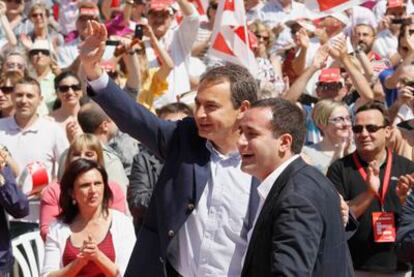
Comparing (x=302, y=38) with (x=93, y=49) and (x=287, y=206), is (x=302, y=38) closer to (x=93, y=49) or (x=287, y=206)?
(x=93, y=49)

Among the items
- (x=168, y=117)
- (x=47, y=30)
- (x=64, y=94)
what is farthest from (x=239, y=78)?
(x=47, y=30)

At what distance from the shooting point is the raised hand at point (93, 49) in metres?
6.20

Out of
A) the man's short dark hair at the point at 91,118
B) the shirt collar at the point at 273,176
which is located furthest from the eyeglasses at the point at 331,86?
the shirt collar at the point at 273,176

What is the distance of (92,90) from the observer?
623cm

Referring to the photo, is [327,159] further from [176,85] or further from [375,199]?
[176,85]

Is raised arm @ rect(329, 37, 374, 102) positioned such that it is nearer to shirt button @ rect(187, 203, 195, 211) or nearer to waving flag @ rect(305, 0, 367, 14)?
waving flag @ rect(305, 0, 367, 14)

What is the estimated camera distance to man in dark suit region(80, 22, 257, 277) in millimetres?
6258

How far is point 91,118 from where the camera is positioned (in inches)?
415

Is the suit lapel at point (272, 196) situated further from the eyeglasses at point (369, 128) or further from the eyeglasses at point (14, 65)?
the eyeglasses at point (14, 65)

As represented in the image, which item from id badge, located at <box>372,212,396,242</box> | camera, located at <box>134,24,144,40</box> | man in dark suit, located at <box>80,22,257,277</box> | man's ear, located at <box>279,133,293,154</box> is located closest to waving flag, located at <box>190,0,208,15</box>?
camera, located at <box>134,24,144,40</box>

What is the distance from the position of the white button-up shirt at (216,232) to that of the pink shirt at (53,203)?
2.48 metres

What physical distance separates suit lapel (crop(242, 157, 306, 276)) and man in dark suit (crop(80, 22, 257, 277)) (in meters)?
1.03

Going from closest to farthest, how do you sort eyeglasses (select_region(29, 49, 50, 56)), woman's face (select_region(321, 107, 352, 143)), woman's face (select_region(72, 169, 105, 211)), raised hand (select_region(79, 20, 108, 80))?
1. raised hand (select_region(79, 20, 108, 80))
2. woman's face (select_region(72, 169, 105, 211))
3. woman's face (select_region(321, 107, 352, 143))
4. eyeglasses (select_region(29, 49, 50, 56))

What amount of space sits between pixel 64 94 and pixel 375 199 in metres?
4.06
